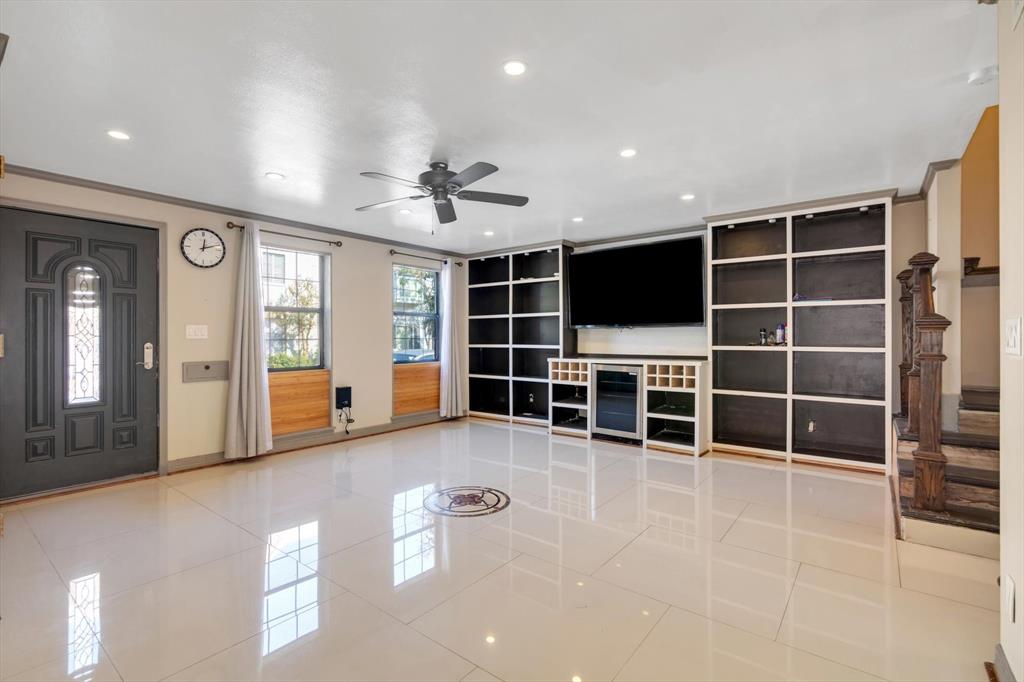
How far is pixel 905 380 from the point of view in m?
4.39

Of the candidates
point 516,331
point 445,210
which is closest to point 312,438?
point 516,331

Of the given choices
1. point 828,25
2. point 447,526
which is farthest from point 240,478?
point 828,25

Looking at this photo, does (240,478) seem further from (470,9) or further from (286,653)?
(470,9)

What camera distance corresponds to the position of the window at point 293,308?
555 centimetres

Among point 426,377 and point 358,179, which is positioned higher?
point 358,179

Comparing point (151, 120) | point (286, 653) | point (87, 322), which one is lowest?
point (286, 653)

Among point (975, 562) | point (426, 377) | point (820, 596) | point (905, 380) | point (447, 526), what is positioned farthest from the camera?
point (426, 377)

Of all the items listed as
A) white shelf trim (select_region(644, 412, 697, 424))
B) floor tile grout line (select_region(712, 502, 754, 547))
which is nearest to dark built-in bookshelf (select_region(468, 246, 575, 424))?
white shelf trim (select_region(644, 412, 697, 424))

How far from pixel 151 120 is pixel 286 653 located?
3154mm

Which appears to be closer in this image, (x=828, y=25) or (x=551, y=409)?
(x=828, y=25)

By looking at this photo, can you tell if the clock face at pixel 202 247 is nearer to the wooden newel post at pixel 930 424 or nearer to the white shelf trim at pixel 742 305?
the white shelf trim at pixel 742 305

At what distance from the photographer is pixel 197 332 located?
484 centimetres

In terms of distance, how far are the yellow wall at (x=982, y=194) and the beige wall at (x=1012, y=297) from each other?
3206 mm

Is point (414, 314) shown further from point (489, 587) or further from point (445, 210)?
point (489, 587)
